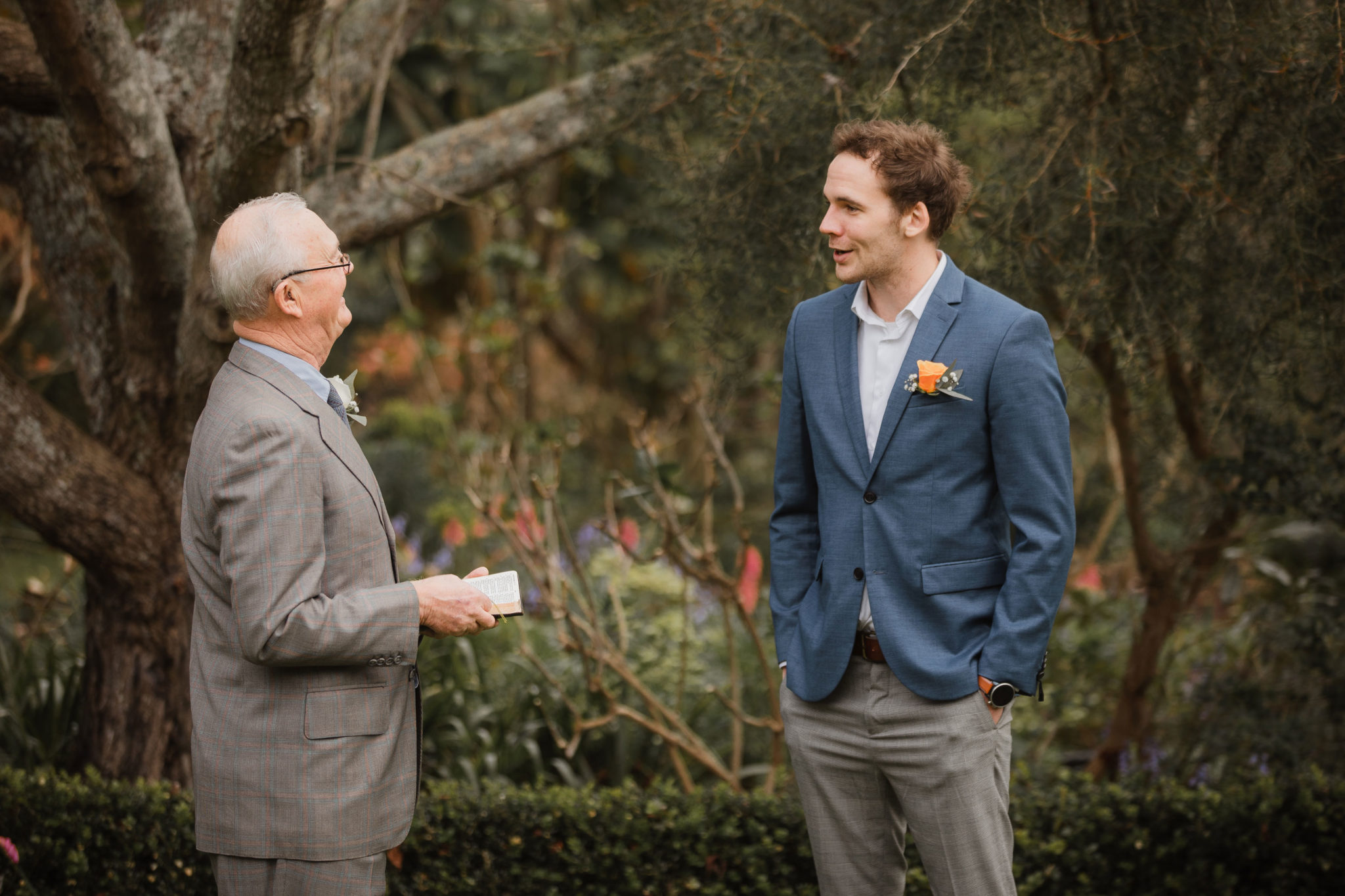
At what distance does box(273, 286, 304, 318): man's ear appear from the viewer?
5.97ft

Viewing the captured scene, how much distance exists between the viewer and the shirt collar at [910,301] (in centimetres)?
211

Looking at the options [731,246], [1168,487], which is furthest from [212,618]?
[1168,487]

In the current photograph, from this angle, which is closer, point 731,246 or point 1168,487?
point 731,246

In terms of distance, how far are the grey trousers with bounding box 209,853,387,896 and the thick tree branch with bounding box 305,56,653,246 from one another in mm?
2070

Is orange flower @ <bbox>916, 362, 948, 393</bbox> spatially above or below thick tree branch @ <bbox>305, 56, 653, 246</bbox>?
below

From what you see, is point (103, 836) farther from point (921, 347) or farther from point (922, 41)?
point (922, 41)

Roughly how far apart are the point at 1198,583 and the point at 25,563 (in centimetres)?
854

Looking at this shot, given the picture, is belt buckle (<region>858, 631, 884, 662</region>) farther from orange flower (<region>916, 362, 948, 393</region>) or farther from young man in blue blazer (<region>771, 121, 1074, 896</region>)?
orange flower (<region>916, 362, 948, 393</region>)

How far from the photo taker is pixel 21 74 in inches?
110

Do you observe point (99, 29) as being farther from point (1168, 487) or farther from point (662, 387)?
point (662, 387)

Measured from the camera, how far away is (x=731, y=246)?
3.22 m

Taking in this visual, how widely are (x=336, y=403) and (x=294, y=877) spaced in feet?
2.65

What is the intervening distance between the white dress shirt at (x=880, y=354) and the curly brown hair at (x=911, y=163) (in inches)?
4.5

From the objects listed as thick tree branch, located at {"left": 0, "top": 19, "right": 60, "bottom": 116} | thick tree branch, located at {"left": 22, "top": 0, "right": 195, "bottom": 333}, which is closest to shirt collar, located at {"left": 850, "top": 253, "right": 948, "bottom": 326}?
thick tree branch, located at {"left": 22, "top": 0, "right": 195, "bottom": 333}
